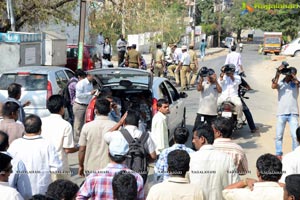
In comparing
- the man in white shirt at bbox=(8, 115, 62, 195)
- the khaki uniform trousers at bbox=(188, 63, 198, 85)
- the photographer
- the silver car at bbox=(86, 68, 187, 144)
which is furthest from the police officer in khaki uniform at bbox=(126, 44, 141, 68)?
the man in white shirt at bbox=(8, 115, 62, 195)

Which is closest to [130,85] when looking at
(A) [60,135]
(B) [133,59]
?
(A) [60,135]

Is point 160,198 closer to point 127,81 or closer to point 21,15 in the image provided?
point 127,81

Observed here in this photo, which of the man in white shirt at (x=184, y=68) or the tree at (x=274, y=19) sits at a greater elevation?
the tree at (x=274, y=19)

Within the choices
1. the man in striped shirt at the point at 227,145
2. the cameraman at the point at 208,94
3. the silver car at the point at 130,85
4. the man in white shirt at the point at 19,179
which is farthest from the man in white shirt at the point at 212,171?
the cameraman at the point at 208,94

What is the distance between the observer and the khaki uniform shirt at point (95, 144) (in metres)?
6.46

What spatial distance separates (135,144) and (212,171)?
990 mm

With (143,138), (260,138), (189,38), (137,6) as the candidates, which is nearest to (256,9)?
(189,38)

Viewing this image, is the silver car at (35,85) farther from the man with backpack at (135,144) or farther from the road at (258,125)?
the man with backpack at (135,144)

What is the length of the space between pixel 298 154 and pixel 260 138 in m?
6.85

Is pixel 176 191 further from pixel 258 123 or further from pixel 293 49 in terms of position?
pixel 293 49

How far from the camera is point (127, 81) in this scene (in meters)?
9.59

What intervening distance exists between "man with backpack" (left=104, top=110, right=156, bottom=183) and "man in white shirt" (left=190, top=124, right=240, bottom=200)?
2.37 feet

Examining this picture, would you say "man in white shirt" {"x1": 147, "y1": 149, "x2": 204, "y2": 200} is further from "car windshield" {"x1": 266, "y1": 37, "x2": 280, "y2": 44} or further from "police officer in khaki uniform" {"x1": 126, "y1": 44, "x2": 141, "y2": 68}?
"car windshield" {"x1": 266, "y1": 37, "x2": 280, "y2": 44}

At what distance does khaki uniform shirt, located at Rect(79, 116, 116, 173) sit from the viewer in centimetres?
646
